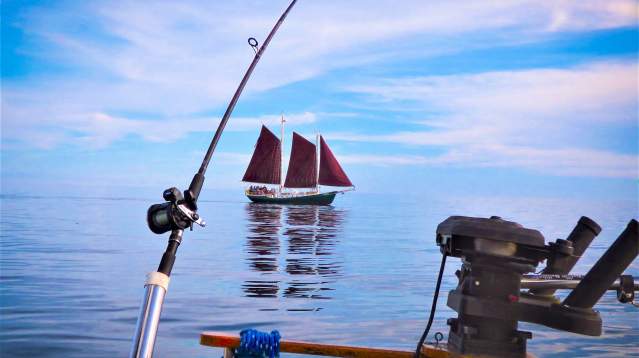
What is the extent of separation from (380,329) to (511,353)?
10859mm

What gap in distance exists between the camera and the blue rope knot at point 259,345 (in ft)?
10.2

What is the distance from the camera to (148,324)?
2.23 metres

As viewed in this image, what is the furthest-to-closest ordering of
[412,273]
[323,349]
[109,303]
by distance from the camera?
[412,273]
[109,303]
[323,349]

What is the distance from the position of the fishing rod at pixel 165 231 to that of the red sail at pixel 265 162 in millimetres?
95860

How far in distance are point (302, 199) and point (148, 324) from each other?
356 feet

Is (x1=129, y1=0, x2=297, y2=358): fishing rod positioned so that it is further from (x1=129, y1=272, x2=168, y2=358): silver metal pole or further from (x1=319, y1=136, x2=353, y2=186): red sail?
(x1=319, y1=136, x2=353, y2=186): red sail

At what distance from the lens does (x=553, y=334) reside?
12000 millimetres

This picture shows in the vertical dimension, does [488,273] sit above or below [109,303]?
above

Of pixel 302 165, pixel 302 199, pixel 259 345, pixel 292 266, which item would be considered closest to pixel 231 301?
pixel 292 266

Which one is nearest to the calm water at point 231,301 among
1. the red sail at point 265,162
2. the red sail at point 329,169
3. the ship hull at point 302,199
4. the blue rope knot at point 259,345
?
the blue rope knot at point 259,345

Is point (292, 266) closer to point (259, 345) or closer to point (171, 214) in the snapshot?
point (259, 345)

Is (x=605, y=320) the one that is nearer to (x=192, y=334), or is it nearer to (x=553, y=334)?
(x=553, y=334)

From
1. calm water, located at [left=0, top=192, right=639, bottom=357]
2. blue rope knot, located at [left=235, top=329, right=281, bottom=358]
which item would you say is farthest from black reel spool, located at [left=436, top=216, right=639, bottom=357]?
calm water, located at [left=0, top=192, right=639, bottom=357]

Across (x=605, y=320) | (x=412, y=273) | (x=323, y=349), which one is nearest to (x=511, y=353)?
(x=323, y=349)
